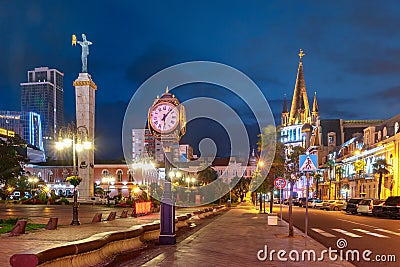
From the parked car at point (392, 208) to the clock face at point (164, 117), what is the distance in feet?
102

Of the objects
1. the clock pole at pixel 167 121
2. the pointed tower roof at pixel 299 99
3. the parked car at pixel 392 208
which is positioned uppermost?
the pointed tower roof at pixel 299 99

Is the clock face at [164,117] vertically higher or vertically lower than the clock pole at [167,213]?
higher

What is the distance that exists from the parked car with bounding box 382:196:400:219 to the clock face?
31.2m

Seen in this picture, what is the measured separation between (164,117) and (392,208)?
31.8 m

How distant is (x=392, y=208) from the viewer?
40.8 m

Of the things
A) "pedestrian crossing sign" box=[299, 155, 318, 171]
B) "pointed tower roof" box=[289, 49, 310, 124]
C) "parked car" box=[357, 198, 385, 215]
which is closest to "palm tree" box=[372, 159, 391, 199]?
"parked car" box=[357, 198, 385, 215]

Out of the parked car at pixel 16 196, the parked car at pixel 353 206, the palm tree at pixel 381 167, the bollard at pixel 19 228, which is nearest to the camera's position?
the bollard at pixel 19 228

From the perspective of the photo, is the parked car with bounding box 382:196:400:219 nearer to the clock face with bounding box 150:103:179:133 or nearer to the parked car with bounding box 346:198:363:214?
the parked car with bounding box 346:198:363:214

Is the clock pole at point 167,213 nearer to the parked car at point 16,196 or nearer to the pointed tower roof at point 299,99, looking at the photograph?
the parked car at point 16,196

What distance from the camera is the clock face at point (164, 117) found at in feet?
47.9

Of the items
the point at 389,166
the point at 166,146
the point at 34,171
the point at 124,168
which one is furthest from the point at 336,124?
the point at 166,146

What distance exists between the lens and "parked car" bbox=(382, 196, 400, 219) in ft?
132

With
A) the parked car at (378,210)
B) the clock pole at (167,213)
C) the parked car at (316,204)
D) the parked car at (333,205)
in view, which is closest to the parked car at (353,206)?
the parked car at (378,210)

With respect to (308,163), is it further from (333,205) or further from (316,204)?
(316,204)
